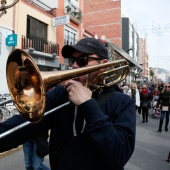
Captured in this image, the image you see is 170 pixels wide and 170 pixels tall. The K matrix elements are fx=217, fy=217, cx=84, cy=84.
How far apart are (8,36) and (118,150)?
35.8 feet

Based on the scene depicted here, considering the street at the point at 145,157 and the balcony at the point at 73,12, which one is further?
the balcony at the point at 73,12

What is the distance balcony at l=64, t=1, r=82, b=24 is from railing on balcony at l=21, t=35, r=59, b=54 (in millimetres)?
3282

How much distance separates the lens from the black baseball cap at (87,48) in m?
1.51

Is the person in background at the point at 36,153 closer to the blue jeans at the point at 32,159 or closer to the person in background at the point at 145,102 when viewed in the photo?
the blue jeans at the point at 32,159

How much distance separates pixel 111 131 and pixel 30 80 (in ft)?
1.86

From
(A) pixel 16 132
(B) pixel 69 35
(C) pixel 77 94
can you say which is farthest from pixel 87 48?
(B) pixel 69 35

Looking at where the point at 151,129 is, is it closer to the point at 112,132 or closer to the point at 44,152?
the point at 44,152

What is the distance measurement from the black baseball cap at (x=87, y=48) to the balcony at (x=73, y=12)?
52.8ft

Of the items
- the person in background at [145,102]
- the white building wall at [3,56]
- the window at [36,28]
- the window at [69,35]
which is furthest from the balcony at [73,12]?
the person in background at [145,102]

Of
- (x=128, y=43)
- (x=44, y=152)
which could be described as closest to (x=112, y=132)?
(x=44, y=152)

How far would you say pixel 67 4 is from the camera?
678 inches

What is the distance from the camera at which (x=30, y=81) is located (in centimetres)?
131

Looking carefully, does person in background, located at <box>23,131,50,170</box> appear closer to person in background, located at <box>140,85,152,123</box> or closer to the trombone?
the trombone

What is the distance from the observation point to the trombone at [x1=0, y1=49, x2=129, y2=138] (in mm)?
1177
